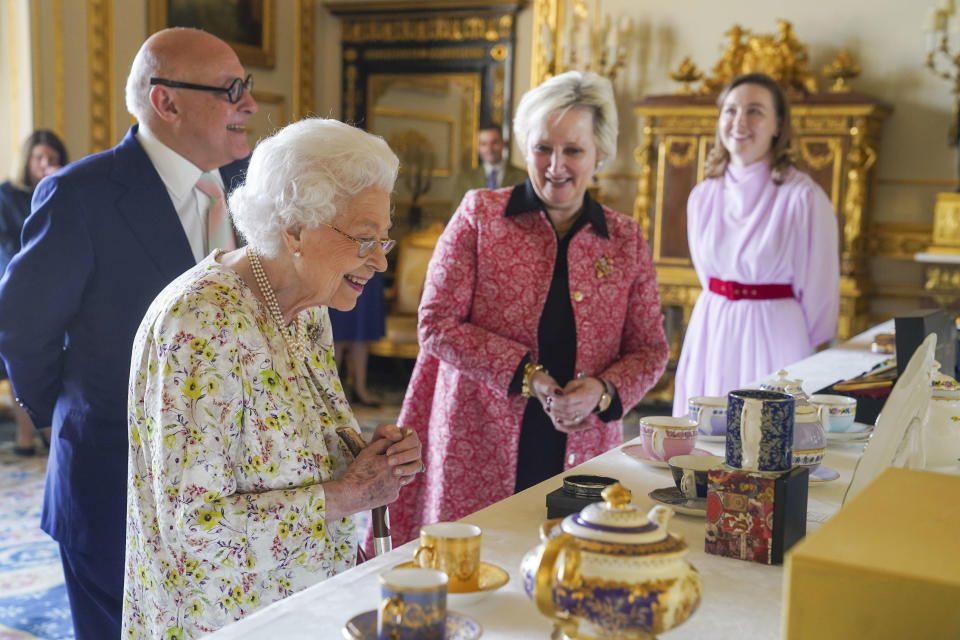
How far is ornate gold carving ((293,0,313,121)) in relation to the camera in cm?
799

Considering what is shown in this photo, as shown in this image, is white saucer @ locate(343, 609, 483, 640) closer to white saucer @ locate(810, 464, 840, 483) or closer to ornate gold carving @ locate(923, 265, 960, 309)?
white saucer @ locate(810, 464, 840, 483)

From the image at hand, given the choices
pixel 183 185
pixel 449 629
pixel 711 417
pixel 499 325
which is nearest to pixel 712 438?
pixel 711 417

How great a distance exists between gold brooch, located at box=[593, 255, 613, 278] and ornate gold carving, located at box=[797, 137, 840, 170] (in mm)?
4279

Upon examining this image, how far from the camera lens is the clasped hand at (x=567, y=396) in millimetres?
2207

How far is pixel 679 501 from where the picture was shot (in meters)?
1.60

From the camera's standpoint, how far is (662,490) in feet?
5.47

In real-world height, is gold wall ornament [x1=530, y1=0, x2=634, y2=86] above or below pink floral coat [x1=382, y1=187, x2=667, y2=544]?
above

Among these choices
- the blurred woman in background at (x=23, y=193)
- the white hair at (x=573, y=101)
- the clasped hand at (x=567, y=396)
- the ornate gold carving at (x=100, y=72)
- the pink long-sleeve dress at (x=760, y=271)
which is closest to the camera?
the clasped hand at (x=567, y=396)

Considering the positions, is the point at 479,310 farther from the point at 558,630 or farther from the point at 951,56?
the point at 951,56

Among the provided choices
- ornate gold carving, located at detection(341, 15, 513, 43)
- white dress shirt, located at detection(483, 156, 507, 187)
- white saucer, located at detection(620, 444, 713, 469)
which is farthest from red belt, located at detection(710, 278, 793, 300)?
ornate gold carving, located at detection(341, 15, 513, 43)

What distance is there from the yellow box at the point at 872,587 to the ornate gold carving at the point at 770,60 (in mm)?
5917

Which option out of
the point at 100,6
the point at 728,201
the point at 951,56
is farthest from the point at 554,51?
the point at 728,201

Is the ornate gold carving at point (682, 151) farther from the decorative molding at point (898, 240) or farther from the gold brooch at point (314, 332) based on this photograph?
the gold brooch at point (314, 332)

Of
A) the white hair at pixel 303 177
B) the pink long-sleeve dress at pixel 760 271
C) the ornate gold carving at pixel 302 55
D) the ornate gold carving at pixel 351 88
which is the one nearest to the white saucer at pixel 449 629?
the white hair at pixel 303 177
